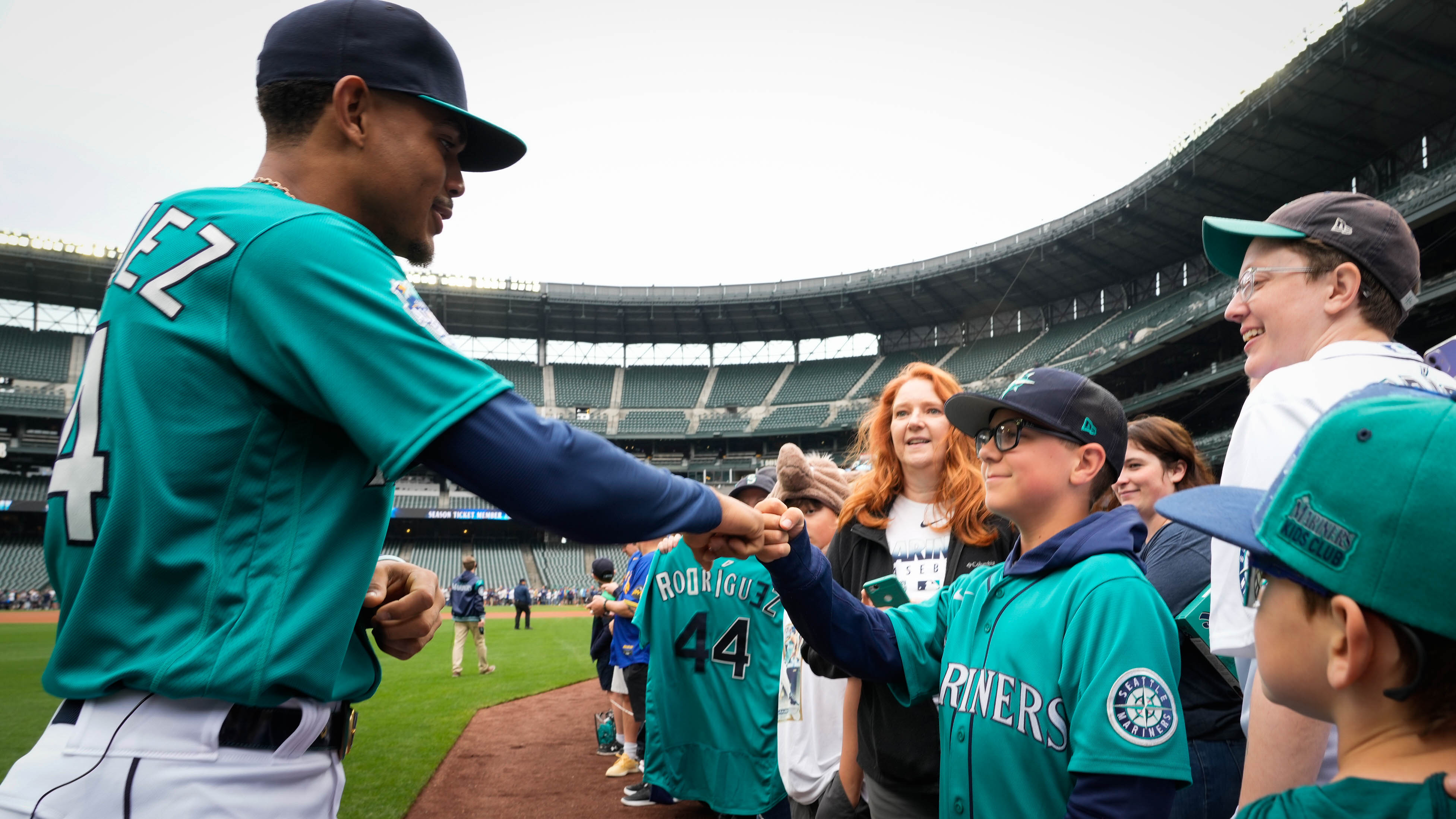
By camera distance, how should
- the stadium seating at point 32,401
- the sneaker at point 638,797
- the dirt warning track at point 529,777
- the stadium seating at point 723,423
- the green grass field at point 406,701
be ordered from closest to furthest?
1. the dirt warning track at point 529,777
2. the sneaker at point 638,797
3. the green grass field at point 406,701
4. the stadium seating at point 32,401
5. the stadium seating at point 723,423

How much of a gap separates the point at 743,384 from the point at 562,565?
52.0 feet

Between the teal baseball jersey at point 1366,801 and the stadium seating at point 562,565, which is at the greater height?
the teal baseball jersey at point 1366,801

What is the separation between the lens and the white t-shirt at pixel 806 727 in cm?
406

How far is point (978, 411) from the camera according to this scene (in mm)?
2635

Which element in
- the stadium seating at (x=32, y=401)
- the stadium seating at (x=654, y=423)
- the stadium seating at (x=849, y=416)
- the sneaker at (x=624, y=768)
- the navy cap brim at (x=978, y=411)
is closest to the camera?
the navy cap brim at (x=978, y=411)

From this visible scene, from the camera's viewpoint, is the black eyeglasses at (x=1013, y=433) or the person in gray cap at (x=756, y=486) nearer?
the black eyeglasses at (x=1013, y=433)

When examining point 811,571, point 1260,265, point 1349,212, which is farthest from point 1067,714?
point 1349,212

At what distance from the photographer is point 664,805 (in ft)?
21.8

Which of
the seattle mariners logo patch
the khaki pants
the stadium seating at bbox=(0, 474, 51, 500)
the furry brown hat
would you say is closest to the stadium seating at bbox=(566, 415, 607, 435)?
the stadium seating at bbox=(0, 474, 51, 500)

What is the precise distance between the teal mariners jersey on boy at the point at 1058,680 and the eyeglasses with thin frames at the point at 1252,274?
2.52ft

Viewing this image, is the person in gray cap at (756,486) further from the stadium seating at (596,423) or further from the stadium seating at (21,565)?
the stadium seating at (21,565)

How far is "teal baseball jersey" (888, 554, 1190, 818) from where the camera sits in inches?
73.7

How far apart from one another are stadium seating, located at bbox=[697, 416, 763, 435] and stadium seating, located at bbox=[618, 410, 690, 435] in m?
1.07

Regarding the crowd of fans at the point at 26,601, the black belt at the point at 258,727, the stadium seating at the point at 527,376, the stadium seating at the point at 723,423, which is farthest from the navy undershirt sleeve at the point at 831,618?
the stadium seating at the point at 527,376
